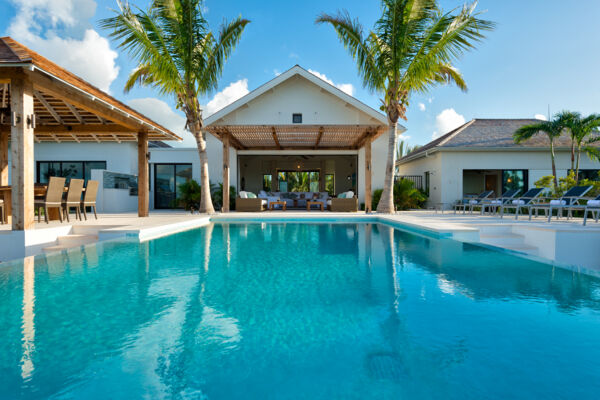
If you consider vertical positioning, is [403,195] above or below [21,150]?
below

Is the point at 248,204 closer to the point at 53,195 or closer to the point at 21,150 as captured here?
the point at 53,195

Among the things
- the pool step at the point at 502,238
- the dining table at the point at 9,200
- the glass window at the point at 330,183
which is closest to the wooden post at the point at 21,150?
the dining table at the point at 9,200

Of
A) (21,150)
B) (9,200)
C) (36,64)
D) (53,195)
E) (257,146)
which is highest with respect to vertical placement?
(257,146)

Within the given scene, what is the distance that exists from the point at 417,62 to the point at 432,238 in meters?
6.78

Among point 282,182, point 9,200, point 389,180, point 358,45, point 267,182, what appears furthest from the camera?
point 282,182

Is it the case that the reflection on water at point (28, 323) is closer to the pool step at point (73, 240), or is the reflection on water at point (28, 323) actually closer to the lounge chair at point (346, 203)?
the pool step at point (73, 240)

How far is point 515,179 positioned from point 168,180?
57.3 feet

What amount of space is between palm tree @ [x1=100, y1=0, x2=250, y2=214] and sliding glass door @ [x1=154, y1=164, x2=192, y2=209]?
5.30m

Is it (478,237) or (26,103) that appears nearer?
(26,103)

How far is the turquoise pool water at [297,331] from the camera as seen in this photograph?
1.83 m

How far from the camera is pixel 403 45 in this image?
11.3 m

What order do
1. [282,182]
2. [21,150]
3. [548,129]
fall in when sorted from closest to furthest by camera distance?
[21,150] → [548,129] → [282,182]

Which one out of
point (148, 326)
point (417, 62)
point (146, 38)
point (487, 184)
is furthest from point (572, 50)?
point (148, 326)

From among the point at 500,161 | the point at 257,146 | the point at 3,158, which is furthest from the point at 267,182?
the point at 3,158
